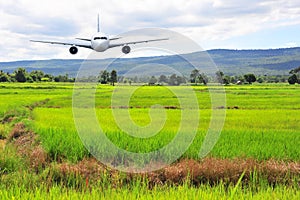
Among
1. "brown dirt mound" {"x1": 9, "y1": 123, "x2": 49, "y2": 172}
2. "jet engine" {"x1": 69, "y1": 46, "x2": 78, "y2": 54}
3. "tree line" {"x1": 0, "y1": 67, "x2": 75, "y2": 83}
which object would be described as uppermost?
"jet engine" {"x1": 69, "y1": 46, "x2": 78, "y2": 54}

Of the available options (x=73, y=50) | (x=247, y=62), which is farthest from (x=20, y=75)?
(x=247, y=62)

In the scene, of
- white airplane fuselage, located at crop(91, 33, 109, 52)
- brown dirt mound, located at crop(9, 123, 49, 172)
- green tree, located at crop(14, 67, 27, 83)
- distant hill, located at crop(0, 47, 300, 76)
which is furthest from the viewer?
distant hill, located at crop(0, 47, 300, 76)

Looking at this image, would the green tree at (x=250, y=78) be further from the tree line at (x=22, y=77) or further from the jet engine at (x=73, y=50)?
the jet engine at (x=73, y=50)

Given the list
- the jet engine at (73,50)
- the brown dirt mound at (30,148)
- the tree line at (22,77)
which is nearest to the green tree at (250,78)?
the tree line at (22,77)

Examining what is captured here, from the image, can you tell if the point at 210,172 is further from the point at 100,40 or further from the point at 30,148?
the point at 100,40

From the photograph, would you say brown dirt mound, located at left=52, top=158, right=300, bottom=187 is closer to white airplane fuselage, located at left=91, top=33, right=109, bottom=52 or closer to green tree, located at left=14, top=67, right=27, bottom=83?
white airplane fuselage, located at left=91, top=33, right=109, bottom=52

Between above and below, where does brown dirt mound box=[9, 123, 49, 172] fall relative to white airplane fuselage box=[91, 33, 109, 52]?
below

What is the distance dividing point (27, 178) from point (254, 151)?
3580mm

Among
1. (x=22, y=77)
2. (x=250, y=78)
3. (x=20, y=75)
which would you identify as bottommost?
(x=22, y=77)

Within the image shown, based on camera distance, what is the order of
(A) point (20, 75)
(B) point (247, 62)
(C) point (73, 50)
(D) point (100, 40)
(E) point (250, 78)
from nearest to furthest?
(C) point (73, 50), (D) point (100, 40), (A) point (20, 75), (E) point (250, 78), (B) point (247, 62)

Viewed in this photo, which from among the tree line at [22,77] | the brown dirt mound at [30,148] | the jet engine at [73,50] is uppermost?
the jet engine at [73,50]

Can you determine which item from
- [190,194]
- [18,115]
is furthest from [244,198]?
[18,115]

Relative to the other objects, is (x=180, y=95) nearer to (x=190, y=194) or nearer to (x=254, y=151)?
(x=254, y=151)

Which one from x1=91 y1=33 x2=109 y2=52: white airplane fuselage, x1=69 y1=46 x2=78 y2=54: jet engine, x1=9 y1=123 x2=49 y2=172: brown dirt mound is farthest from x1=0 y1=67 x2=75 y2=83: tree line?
x1=9 y1=123 x2=49 y2=172: brown dirt mound
